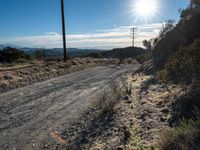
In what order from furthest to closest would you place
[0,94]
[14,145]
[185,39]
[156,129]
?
[185,39] < [0,94] < [14,145] < [156,129]

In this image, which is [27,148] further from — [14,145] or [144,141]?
[144,141]

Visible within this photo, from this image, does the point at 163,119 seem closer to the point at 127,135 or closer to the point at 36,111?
the point at 127,135

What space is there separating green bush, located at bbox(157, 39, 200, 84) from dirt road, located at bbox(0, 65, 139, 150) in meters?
3.46

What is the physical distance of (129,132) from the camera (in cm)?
770

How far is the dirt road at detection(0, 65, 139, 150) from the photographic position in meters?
8.74

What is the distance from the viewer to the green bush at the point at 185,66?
899 cm

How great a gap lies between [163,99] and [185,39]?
9426 millimetres

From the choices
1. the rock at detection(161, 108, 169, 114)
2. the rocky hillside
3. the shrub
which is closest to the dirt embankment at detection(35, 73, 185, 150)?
the rock at detection(161, 108, 169, 114)

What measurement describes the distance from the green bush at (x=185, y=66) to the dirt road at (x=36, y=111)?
3.46 metres

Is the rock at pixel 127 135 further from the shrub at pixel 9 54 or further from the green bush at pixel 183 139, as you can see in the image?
the shrub at pixel 9 54

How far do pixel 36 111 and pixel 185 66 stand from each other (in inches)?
225

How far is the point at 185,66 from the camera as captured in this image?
9.25 meters

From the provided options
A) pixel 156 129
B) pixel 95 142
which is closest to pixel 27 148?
pixel 95 142

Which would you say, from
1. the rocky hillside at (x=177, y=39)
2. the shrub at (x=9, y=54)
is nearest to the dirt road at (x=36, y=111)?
the rocky hillside at (x=177, y=39)
